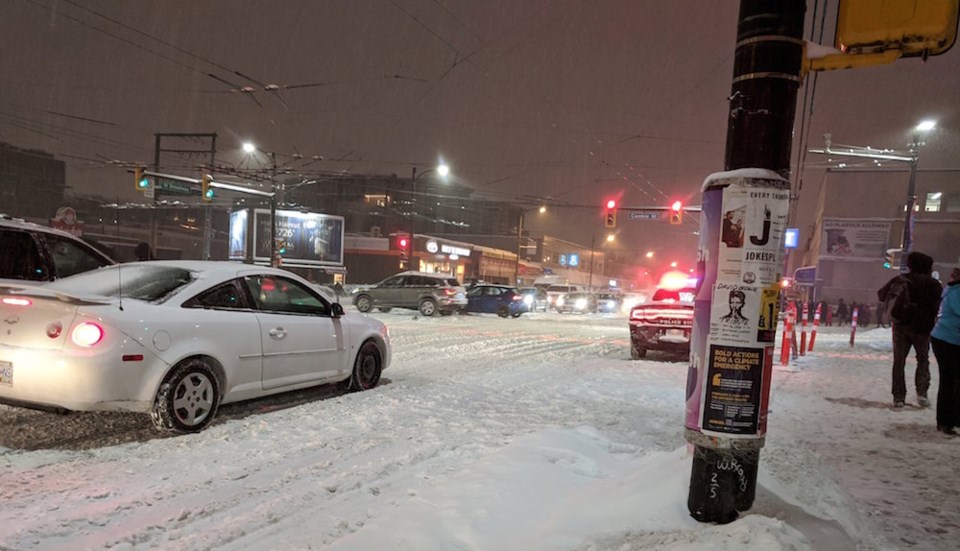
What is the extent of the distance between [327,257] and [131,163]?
1614 cm

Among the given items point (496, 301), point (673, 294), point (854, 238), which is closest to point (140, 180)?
point (496, 301)

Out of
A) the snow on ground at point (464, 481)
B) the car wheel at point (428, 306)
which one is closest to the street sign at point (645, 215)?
the car wheel at point (428, 306)

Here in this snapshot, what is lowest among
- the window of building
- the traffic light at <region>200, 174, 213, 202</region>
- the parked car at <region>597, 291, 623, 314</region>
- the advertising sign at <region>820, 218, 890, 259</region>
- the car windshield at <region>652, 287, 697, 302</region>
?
the parked car at <region>597, 291, 623, 314</region>

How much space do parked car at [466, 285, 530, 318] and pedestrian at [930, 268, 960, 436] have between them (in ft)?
67.3

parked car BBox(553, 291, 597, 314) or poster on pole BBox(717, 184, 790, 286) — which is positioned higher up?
poster on pole BBox(717, 184, 790, 286)

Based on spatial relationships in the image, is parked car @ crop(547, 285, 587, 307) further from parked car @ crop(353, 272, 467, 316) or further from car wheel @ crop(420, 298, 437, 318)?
car wheel @ crop(420, 298, 437, 318)

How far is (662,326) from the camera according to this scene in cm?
1119

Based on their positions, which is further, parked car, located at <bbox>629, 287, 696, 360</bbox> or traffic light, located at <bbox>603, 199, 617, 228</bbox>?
traffic light, located at <bbox>603, 199, 617, 228</bbox>

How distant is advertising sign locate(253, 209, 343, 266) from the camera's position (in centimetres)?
3966

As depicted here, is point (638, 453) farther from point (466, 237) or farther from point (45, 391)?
point (466, 237)

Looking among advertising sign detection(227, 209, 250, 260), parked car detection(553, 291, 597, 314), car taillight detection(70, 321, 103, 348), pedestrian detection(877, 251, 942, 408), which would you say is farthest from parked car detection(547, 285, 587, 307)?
car taillight detection(70, 321, 103, 348)

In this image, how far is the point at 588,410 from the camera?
6555 mm

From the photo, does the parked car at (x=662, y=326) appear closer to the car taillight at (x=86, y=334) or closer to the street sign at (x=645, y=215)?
the car taillight at (x=86, y=334)

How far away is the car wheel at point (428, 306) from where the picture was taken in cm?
2286
